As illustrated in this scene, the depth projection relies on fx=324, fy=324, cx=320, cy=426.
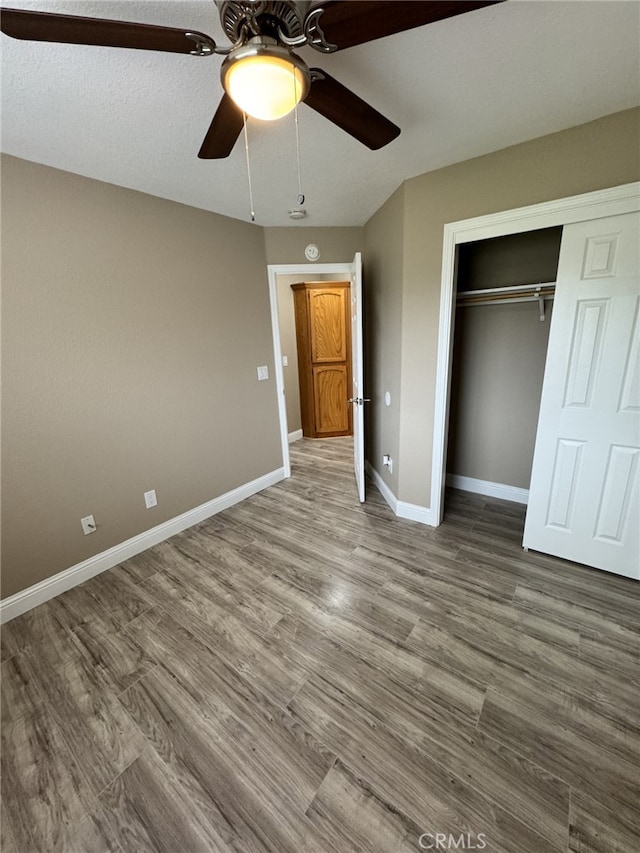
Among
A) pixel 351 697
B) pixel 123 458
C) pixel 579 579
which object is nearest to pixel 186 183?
pixel 123 458

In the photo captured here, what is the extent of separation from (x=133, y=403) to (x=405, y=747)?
2.38 meters

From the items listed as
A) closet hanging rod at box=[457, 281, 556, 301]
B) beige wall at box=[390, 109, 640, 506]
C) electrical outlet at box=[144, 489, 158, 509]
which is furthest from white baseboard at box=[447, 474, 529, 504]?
electrical outlet at box=[144, 489, 158, 509]

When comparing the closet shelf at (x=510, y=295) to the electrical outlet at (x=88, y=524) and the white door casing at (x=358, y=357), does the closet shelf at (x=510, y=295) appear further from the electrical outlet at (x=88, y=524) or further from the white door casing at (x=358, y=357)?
the electrical outlet at (x=88, y=524)

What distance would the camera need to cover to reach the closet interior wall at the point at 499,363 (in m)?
2.49

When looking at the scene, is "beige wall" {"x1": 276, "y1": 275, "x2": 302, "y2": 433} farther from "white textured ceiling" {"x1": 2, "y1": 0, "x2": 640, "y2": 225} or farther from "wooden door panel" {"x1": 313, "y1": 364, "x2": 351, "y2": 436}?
"white textured ceiling" {"x1": 2, "y1": 0, "x2": 640, "y2": 225}

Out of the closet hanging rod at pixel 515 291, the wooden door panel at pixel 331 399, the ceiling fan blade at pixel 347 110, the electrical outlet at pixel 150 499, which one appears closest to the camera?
the ceiling fan blade at pixel 347 110

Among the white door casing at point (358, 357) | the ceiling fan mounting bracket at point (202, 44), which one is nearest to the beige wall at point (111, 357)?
the white door casing at point (358, 357)

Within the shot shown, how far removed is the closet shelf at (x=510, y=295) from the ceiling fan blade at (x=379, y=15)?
183cm

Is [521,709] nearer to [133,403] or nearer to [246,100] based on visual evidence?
[246,100]

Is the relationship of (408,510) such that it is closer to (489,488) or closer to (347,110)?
(489,488)

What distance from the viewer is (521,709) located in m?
1.32

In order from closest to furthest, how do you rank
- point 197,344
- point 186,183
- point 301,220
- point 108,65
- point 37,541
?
point 108,65 → point 37,541 → point 186,183 → point 197,344 → point 301,220

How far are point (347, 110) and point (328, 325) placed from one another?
10.7ft

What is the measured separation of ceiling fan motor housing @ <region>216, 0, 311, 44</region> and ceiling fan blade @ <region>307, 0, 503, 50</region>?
10 centimetres
